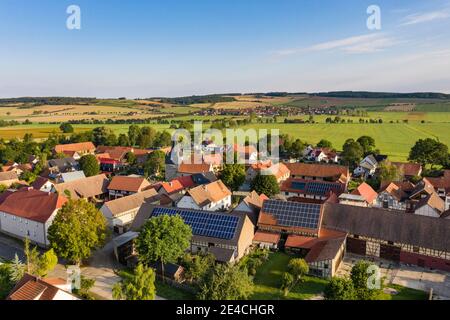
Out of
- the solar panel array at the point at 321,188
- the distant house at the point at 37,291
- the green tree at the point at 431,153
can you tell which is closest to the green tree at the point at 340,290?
the distant house at the point at 37,291

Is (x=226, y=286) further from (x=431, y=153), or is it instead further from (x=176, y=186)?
(x=431, y=153)

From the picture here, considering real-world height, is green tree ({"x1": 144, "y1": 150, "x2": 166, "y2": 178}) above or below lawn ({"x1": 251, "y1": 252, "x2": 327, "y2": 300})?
above

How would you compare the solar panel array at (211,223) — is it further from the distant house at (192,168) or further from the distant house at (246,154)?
the distant house at (246,154)

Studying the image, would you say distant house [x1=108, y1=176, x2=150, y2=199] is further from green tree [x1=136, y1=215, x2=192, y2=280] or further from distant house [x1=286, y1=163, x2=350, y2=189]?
distant house [x1=286, y1=163, x2=350, y2=189]

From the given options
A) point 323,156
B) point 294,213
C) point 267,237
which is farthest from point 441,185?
point 267,237

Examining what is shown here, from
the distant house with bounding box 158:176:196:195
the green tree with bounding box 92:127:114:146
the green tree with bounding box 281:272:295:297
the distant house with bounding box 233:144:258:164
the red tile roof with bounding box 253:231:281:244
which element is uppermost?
the green tree with bounding box 92:127:114:146

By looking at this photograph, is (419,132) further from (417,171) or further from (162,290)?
(162,290)

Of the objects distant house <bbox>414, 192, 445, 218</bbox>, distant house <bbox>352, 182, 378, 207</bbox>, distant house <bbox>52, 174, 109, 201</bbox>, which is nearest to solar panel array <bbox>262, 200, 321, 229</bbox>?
distant house <bbox>352, 182, 378, 207</bbox>
